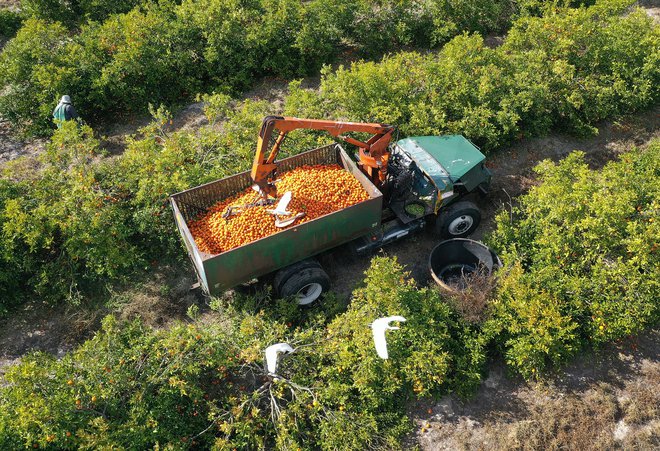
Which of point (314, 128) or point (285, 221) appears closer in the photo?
point (285, 221)

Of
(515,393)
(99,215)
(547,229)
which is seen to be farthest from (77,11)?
(515,393)

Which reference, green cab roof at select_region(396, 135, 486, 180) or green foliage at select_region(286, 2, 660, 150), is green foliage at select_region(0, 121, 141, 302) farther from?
green cab roof at select_region(396, 135, 486, 180)

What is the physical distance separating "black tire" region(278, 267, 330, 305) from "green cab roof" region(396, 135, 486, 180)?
2712 mm

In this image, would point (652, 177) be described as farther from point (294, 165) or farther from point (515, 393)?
point (294, 165)

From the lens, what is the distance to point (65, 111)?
10.9 m

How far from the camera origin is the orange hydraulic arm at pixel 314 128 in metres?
7.73

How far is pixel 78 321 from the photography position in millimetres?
8203

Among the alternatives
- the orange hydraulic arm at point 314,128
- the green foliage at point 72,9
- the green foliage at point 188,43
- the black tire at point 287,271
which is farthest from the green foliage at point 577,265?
the green foliage at point 72,9

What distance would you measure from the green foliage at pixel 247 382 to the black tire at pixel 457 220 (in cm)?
175

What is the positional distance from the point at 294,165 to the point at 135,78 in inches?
227

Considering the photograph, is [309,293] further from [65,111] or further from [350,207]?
[65,111]

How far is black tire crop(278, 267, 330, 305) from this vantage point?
7975 millimetres

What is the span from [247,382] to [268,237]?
2247 mm

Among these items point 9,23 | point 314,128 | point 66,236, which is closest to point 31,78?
point 66,236
